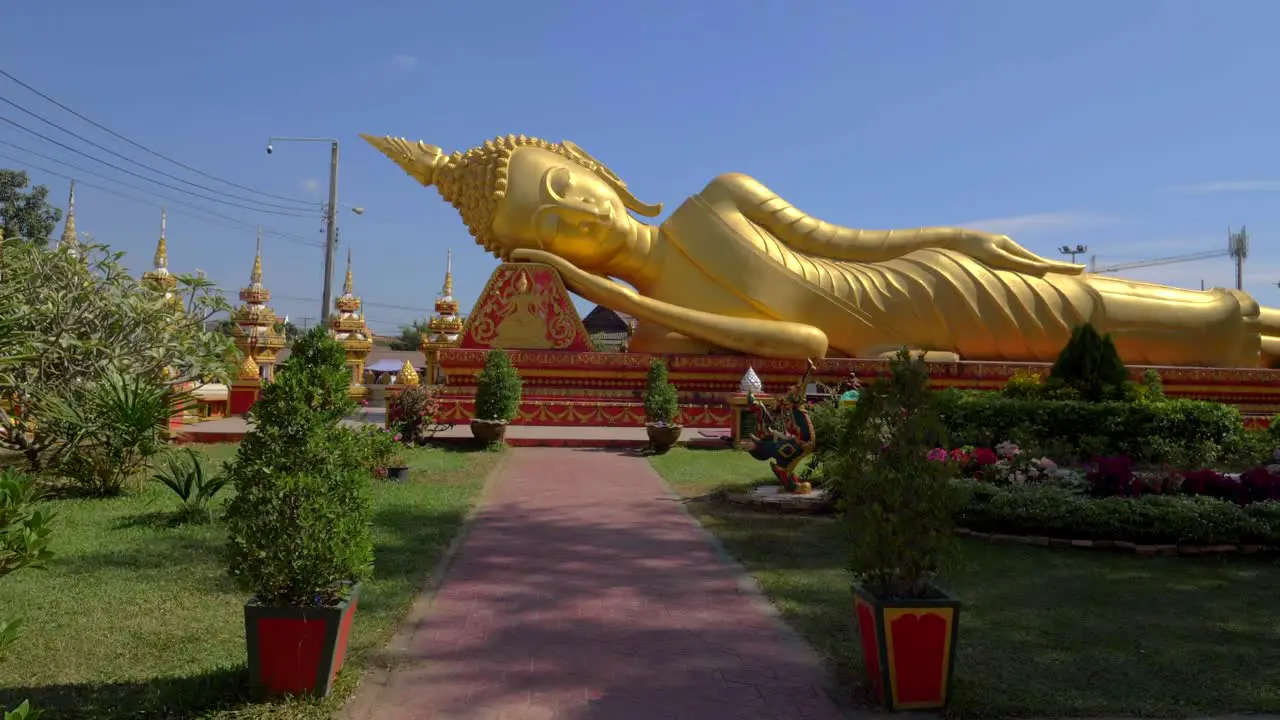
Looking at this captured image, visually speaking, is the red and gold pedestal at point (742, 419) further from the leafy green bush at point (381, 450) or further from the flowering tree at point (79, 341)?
the flowering tree at point (79, 341)

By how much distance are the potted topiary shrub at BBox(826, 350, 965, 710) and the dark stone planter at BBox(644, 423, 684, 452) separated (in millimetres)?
9438

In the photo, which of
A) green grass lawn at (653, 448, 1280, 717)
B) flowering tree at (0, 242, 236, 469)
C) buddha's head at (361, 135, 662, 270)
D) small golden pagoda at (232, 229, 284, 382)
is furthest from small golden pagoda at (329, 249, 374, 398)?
green grass lawn at (653, 448, 1280, 717)

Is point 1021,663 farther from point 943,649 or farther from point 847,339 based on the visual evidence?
point 847,339

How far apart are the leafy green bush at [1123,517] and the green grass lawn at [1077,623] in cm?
22

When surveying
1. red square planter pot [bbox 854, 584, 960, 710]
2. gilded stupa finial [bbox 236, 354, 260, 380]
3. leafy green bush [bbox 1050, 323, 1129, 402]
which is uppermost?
leafy green bush [bbox 1050, 323, 1129, 402]

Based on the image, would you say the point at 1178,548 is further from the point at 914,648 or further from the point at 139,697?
the point at 139,697

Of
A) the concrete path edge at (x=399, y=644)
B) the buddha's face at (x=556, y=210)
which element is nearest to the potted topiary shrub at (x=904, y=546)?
the concrete path edge at (x=399, y=644)

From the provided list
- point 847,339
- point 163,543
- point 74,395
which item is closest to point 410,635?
point 163,543

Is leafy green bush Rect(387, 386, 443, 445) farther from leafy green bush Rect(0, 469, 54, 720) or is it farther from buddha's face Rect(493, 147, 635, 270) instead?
leafy green bush Rect(0, 469, 54, 720)

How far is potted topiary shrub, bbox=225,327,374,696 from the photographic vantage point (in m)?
3.79

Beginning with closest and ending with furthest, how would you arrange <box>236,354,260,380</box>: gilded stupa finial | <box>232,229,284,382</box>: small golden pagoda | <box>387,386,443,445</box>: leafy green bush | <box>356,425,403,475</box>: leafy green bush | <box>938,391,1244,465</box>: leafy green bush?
<box>356,425,403,475</box>: leafy green bush, <box>938,391,1244,465</box>: leafy green bush, <box>387,386,443,445</box>: leafy green bush, <box>236,354,260,380</box>: gilded stupa finial, <box>232,229,284,382</box>: small golden pagoda

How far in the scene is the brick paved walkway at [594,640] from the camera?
399cm

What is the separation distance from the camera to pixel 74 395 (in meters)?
9.49

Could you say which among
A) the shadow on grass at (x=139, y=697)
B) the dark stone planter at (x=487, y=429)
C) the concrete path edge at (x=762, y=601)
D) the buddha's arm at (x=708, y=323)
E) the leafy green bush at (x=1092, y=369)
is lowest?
the shadow on grass at (x=139, y=697)
